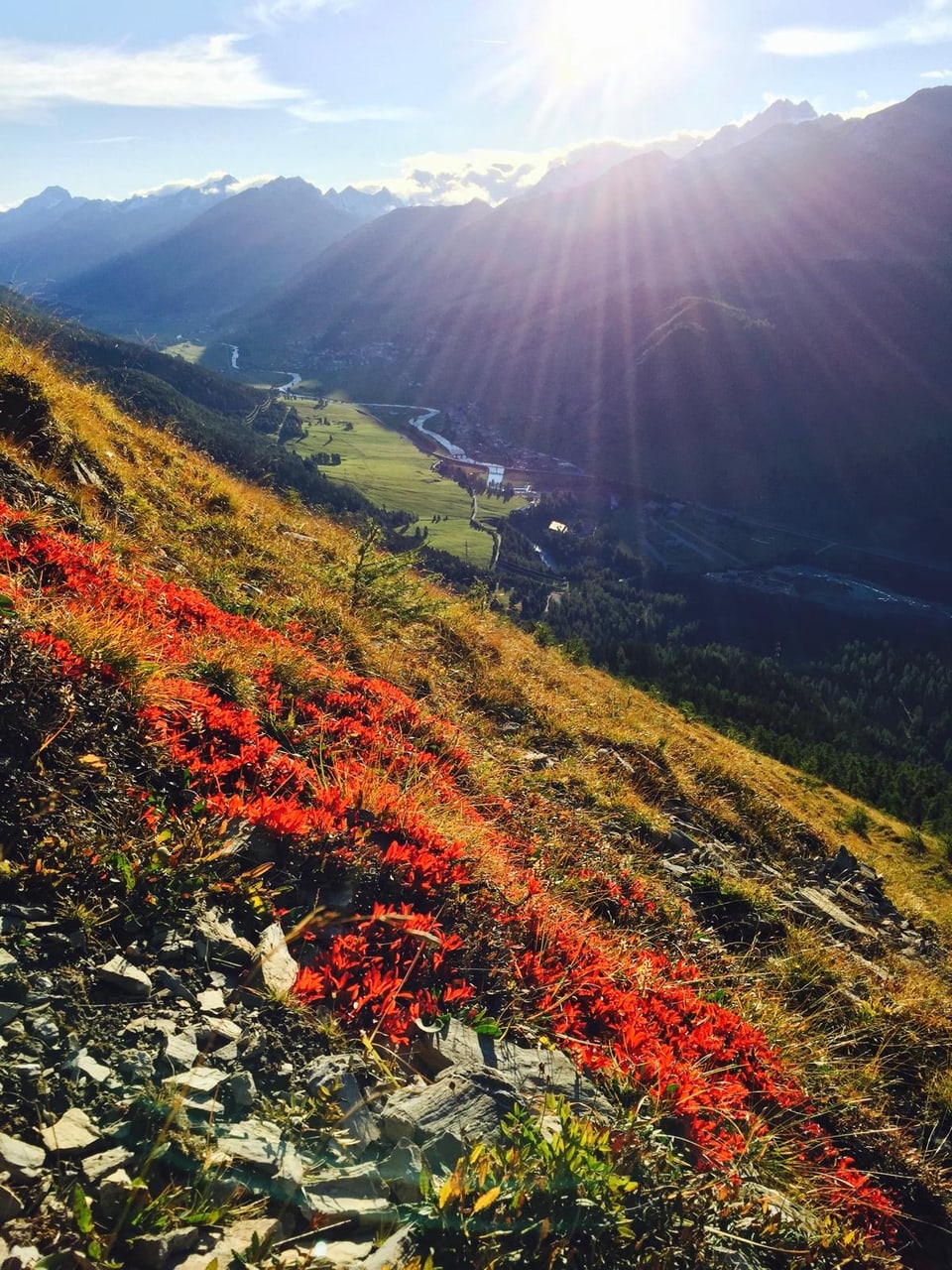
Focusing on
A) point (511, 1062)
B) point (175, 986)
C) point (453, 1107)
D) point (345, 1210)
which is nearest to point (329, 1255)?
point (345, 1210)

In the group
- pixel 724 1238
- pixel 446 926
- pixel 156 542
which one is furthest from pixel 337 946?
pixel 156 542

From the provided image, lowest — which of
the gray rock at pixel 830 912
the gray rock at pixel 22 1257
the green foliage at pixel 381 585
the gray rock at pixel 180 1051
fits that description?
the gray rock at pixel 830 912

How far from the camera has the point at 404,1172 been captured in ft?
11.1

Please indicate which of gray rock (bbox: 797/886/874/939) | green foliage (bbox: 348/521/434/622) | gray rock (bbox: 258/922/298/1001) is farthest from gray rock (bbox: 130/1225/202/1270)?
green foliage (bbox: 348/521/434/622)

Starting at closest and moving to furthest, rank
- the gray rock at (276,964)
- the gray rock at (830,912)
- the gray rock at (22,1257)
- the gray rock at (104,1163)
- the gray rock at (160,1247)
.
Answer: the gray rock at (22,1257), the gray rock at (160,1247), the gray rock at (104,1163), the gray rock at (276,964), the gray rock at (830,912)

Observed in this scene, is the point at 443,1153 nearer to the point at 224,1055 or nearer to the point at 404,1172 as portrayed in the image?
the point at 404,1172

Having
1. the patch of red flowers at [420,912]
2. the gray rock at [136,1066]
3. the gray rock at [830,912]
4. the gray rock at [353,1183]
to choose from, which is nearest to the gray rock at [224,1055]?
the gray rock at [136,1066]

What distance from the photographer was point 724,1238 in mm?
3875

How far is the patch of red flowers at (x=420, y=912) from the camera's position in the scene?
474 centimetres

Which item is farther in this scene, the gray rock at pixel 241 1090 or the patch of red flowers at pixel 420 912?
the patch of red flowers at pixel 420 912

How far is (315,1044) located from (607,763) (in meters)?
9.84

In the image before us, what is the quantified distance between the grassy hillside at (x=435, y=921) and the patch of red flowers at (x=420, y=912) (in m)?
0.03

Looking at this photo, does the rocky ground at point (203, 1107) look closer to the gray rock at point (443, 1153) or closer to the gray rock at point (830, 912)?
the gray rock at point (443, 1153)

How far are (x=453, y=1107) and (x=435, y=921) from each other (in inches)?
64.9
